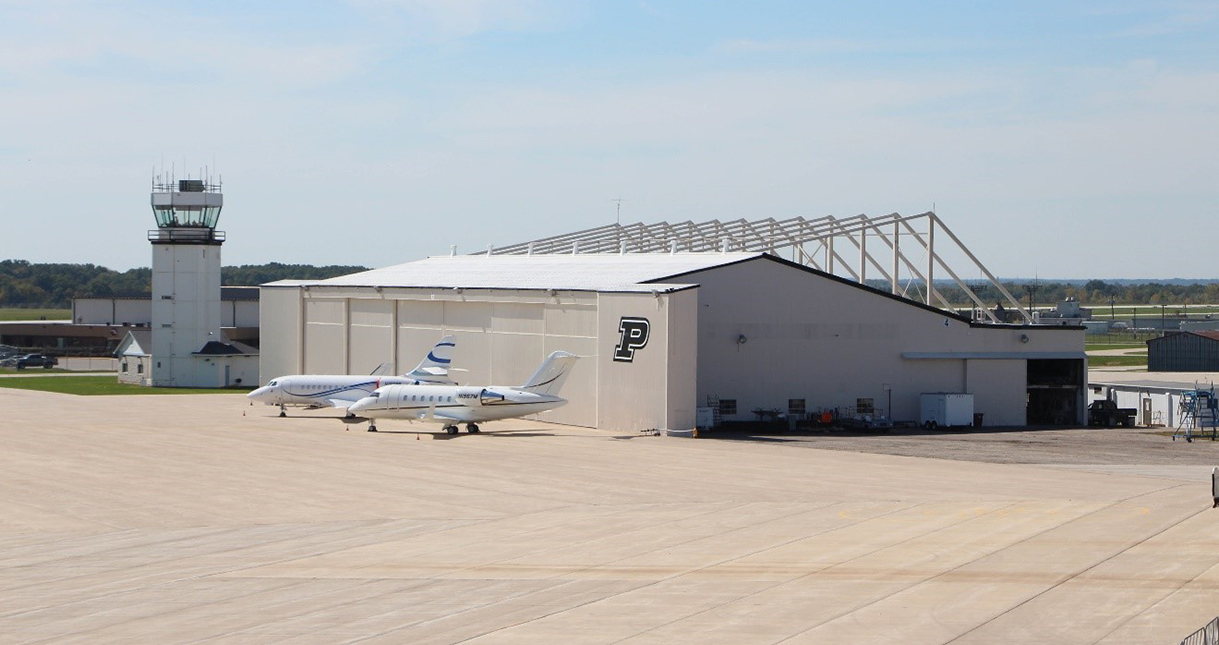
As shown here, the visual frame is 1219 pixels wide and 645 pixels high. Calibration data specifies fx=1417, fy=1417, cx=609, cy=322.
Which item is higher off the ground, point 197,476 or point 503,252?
point 503,252

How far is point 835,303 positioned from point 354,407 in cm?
2535

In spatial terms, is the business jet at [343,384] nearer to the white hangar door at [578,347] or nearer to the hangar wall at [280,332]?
the white hangar door at [578,347]

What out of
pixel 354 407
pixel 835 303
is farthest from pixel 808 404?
pixel 354 407

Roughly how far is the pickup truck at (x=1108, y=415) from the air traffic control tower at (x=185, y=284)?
64.7m

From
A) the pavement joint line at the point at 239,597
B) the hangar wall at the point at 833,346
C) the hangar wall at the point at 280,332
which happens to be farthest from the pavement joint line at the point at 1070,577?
the hangar wall at the point at 280,332

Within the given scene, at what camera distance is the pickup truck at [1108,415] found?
77125 mm

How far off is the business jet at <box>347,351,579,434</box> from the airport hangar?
3.93 meters

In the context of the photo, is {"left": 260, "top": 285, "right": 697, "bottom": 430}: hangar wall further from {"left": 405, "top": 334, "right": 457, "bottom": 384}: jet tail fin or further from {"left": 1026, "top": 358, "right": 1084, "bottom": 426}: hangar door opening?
{"left": 1026, "top": 358, "right": 1084, "bottom": 426}: hangar door opening

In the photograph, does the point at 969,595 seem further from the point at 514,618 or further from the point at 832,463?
Answer: the point at 832,463

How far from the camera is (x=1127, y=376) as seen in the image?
359 ft

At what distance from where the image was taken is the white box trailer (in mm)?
74438

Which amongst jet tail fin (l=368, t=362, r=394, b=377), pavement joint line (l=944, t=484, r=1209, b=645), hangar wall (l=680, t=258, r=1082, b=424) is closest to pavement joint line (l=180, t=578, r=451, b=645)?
pavement joint line (l=944, t=484, r=1209, b=645)

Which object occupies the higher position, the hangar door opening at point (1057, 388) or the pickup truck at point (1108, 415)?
the hangar door opening at point (1057, 388)

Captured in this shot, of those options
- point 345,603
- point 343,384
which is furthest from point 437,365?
point 345,603
